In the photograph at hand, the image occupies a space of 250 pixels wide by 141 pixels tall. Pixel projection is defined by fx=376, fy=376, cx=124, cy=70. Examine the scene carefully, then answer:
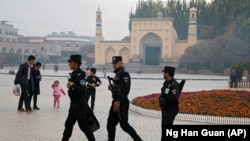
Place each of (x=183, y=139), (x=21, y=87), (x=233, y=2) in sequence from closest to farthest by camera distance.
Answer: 1. (x=183, y=139)
2. (x=21, y=87)
3. (x=233, y=2)

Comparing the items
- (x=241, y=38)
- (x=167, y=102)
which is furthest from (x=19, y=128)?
(x=241, y=38)

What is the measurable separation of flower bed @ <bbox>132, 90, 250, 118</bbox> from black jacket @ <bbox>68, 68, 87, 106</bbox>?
488 cm

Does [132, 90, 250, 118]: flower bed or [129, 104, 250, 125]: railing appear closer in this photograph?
[129, 104, 250, 125]: railing

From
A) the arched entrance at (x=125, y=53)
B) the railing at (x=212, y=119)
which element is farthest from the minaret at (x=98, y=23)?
the railing at (x=212, y=119)

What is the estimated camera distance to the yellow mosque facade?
63.4 metres

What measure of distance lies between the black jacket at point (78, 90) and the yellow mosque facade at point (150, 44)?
56661 mm

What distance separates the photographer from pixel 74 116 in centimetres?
666

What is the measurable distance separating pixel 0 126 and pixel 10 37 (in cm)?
9479

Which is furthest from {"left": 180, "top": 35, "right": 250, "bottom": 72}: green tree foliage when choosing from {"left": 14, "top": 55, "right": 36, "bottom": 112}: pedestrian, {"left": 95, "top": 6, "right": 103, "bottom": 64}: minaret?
{"left": 14, "top": 55, "right": 36, "bottom": 112}: pedestrian

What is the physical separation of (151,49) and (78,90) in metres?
60.3

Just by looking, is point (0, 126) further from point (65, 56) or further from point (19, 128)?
point (65, 56)

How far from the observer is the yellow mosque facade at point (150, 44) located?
63.4m

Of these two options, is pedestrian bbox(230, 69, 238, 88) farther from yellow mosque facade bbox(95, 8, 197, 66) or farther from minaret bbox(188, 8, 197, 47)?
minaret bbox(188, 8, 197, 47)

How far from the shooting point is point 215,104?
10.9m
